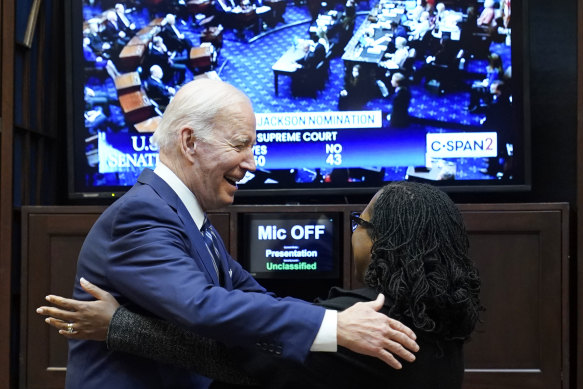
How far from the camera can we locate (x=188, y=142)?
1.94 m

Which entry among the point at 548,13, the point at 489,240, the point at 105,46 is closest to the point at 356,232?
the point at 489,240

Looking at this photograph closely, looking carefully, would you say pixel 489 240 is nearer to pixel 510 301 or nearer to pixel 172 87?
pixel 510 301

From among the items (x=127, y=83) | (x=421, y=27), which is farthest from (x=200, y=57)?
(x=421, y=27)

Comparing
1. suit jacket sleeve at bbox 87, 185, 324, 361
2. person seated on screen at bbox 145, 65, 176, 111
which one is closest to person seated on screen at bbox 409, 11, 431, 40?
person seated on screen at bbox 145, 65, 176, 111

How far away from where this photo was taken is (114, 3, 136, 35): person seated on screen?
3.85 meters

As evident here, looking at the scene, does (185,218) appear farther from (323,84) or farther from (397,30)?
(397,30)

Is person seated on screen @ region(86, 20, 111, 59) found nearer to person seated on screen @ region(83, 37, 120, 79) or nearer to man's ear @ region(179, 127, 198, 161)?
person seated on screen @ region(83, 37, 120, 79)

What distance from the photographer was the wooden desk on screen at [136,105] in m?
3.83

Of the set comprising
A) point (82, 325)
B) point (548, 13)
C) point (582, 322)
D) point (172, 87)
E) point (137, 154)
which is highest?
point (548, 13)

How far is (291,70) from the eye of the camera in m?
3.81

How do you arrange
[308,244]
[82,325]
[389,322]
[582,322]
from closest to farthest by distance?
[389,322], [82,325], [582,322], [308,244]

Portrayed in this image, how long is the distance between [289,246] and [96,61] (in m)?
1.31

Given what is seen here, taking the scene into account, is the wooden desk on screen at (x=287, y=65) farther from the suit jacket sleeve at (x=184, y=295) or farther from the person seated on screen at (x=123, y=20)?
the suit jacket sleeve at (x=184, y=295)

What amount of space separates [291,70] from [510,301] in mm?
1445
